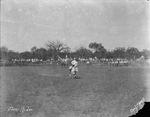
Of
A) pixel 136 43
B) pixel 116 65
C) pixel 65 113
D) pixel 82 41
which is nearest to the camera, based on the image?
pixel 65 113

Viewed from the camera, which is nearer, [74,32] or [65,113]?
[65,113]

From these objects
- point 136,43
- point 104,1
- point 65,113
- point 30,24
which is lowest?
point 65,113

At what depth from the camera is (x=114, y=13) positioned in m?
9.02

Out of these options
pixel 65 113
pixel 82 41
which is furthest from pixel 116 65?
pixel 65 113

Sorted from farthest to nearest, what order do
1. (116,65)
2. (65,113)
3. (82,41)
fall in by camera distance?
(116,65), (82,41), (65,113)

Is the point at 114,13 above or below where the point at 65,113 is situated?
above

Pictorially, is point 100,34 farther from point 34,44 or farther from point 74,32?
point 34,44

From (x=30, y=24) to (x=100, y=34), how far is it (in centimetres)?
263
